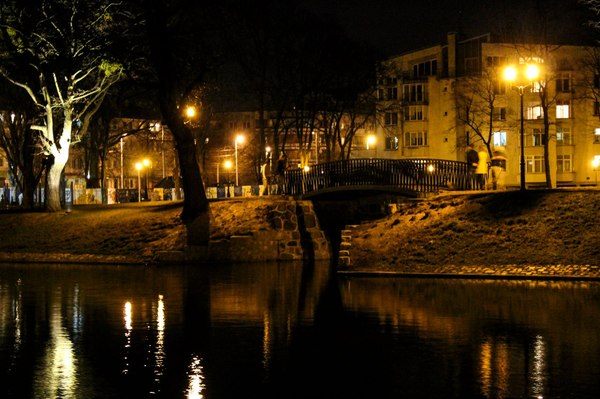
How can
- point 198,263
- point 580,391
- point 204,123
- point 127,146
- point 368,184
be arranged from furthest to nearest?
point 127,146 → point 204,123 → point 368,184 → point 198,263 → point 580,391

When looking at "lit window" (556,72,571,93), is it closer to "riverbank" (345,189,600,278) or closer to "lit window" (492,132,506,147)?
"lit window" (492,132,506,147)

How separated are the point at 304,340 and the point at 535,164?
8403cm

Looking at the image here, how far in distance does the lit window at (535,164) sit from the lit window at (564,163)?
5.62ft

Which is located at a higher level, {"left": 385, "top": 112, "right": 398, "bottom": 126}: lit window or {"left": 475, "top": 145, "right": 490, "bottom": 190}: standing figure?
{"left": 385, "top": 112, "right": 398, "bottom": 126}: lit window

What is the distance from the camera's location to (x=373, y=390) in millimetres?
12898

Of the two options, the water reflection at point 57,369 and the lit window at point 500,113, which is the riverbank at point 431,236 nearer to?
the water reflection at point 57,369

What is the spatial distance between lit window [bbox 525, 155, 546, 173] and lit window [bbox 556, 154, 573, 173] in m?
1.71

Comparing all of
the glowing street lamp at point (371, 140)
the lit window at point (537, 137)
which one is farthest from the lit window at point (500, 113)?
the glowing street lamp at point (371, 140)

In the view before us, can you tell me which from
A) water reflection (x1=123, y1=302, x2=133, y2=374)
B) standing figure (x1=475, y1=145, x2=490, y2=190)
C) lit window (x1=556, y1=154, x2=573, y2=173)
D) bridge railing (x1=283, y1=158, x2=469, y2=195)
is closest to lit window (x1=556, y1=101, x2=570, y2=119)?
lit window (x1=556, y1=154, x2=573, y2=173)

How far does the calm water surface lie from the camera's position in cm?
1320

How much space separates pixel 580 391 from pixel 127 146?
110m

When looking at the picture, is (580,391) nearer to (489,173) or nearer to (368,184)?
(368,184)

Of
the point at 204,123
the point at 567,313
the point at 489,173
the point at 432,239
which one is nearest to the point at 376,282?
the point at 432,239

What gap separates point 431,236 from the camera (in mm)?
33188
